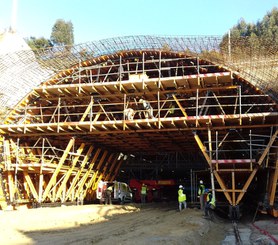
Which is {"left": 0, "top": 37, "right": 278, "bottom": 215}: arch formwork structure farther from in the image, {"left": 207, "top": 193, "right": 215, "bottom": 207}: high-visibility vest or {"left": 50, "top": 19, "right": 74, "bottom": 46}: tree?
{"left": 50, "top": 19, "right": 74, "bottom": 46}: tree

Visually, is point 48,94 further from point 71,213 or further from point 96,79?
point 71,213

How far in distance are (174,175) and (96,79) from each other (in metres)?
12.2

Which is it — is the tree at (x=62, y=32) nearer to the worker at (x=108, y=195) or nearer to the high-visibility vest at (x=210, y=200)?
the worker at (x=108, y=195)

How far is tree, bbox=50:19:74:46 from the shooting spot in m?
85.9

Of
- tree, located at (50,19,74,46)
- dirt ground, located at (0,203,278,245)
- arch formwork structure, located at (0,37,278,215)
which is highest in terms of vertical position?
tree, located at (50,19,74,46)

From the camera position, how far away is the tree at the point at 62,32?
3383 inches

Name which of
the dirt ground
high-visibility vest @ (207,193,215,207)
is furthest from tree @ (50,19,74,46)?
high-visibility vest @ (207,193,215,207)

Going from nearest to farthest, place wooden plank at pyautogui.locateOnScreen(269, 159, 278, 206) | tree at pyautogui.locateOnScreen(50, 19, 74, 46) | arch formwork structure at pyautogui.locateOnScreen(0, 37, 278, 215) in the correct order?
1. wooden plank at pyautogui.locateOnScreen(269, 159, 278, 206)
2. arch formwork structure at pyautogui.locateOnScreen(0, 37, 278, 215)
3. tree at pyautogui.locateOnScreen(50, 19, 74, 46)

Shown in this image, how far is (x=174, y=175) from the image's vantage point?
31109 mm

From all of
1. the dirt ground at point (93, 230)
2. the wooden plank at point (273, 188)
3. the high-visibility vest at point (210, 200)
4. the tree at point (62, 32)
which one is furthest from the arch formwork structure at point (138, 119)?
the tree at point (62, 32)

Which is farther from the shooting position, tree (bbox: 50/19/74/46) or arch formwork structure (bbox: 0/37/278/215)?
tree (bbox: 50/19/74/46)

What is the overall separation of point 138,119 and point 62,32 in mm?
74388

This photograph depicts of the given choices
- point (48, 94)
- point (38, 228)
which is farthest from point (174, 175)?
point (38, 228)

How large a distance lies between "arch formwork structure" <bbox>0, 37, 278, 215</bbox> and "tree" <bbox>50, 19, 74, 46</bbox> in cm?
6577
